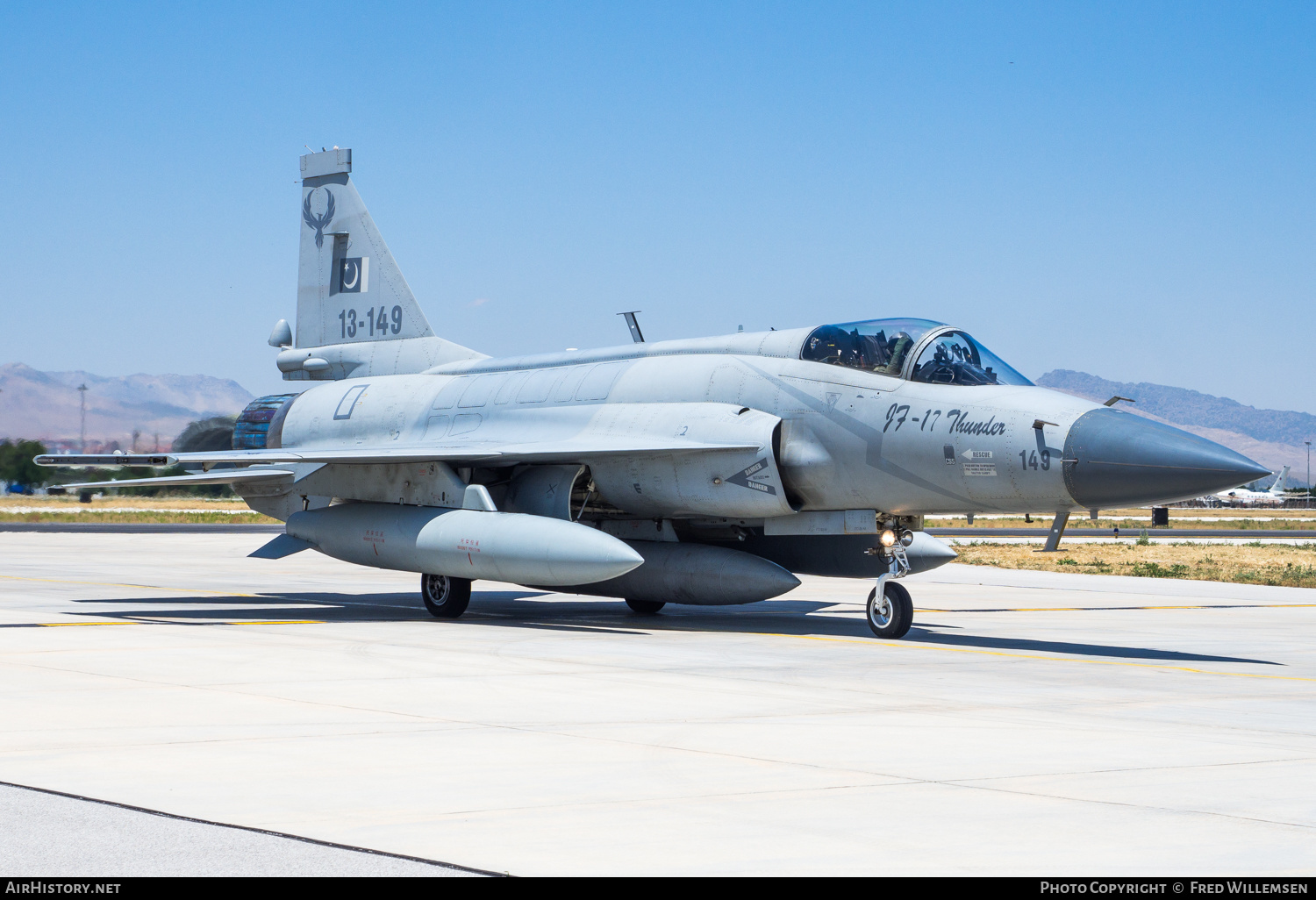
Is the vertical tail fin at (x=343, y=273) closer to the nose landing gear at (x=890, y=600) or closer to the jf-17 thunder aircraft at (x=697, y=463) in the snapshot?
the jf-17 thunder aircraft at (x=697, y=463)

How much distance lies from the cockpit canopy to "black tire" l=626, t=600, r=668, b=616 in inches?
152

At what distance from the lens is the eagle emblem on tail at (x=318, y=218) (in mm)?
20438

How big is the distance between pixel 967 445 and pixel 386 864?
367 inches

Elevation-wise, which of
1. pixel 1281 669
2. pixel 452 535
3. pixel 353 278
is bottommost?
pixel 1281 669

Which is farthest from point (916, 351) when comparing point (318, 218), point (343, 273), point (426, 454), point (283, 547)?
point (318, 218)

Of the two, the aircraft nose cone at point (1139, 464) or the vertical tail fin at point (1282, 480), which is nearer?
the aircraft nose cone at point (1139, 464)

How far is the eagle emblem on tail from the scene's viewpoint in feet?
67.1

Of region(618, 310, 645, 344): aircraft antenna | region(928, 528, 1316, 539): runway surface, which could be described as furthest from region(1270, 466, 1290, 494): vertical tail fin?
region(618, 310, 645, 344): aircraft antenna

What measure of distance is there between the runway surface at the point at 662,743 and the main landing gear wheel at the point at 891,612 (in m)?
0.18

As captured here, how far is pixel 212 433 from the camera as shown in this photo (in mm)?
74875

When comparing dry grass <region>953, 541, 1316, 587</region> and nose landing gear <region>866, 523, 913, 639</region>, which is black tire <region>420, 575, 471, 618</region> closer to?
nose landing gear <region>866, 523, 913, 639</region>

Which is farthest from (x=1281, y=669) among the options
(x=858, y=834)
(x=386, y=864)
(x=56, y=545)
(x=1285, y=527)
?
(x=1285, y=527)

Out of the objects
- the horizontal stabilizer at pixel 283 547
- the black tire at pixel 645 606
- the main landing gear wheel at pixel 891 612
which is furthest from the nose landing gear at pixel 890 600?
the horizontal stabilizer at pixel 283 547

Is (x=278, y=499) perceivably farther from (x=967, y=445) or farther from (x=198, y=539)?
(x=198, y=539)
